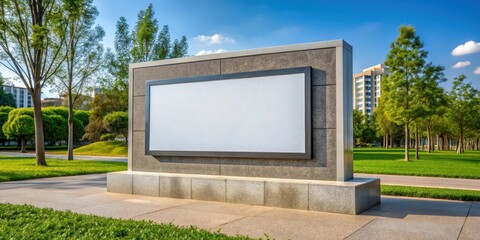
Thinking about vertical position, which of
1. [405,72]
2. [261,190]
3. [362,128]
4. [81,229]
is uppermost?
[405,72]

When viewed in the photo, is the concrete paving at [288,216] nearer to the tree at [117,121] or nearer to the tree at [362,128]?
the tree at [117,121]

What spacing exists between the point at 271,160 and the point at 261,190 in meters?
0.81

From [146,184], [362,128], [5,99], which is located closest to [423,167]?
[146,184]

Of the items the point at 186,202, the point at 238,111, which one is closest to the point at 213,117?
the point at 238,111

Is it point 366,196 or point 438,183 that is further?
point 438,183

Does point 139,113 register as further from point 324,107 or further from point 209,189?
point 324,107

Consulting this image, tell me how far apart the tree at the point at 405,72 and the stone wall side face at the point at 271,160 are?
854 inches

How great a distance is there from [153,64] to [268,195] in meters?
5.03

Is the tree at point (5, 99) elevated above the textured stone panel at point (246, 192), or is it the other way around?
the tree at point (5, 99)

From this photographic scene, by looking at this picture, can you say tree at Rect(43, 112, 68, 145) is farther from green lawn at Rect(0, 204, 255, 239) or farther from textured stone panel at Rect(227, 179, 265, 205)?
green lawn at Rect(0, 204, 255, 239)

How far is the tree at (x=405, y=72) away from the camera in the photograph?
28094mm

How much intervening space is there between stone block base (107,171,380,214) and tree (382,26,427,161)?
21460mm

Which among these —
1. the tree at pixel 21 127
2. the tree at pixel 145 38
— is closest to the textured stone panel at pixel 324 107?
the tree at pixel 145 38

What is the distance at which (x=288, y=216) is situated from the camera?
741 cm
